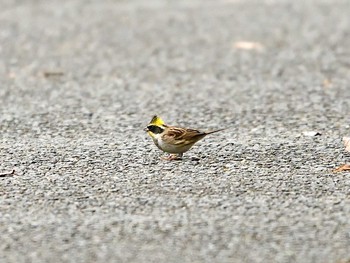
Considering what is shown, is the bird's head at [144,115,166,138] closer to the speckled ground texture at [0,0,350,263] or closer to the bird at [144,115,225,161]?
the bird at [144,115,225,161]

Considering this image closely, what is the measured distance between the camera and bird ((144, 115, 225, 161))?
7.15m

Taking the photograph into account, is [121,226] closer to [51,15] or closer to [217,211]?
[217,211]

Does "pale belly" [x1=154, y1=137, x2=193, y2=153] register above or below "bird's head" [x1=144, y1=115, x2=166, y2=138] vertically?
below

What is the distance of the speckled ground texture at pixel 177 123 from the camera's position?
5461mm

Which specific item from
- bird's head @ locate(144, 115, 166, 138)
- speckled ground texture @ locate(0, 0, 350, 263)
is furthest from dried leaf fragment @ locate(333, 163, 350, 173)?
bird's head @ locate(144, 115, 166, 138)

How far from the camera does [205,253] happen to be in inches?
204

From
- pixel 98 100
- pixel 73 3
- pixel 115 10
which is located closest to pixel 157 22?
pixel 115 10

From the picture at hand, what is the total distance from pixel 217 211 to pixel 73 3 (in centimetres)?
919

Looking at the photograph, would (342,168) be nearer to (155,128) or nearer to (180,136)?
(180,136)

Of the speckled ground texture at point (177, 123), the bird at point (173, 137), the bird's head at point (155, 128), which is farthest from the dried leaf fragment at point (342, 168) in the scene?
the bird's head at point (155, 128)

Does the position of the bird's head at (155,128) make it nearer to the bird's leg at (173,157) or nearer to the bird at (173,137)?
the bird at (173,137)

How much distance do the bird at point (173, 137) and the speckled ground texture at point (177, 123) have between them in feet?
0.41

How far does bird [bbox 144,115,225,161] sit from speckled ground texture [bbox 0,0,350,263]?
12cm

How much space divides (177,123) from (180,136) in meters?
1.51
